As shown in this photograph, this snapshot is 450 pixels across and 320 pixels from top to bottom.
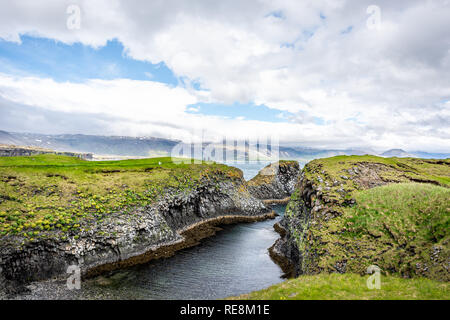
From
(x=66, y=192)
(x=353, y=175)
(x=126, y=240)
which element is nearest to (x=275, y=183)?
(x=353, y=175)

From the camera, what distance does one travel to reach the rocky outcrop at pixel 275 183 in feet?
343

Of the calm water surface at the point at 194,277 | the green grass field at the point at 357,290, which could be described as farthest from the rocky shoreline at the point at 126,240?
the green grass field at the point at 357,290

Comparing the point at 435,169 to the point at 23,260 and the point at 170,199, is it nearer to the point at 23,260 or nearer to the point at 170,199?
the point at 170,199

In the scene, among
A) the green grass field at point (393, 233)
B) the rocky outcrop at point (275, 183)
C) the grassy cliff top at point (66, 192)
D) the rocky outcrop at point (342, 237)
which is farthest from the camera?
the rocky outcrop at point (275, 183)

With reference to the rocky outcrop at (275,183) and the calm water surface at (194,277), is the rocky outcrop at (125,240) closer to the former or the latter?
the calm water surface at (194,277)

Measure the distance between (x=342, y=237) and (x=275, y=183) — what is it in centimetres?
8238

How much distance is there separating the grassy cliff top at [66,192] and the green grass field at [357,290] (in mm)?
31109

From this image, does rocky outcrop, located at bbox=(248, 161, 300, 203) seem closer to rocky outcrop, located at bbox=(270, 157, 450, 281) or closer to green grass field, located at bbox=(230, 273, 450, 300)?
rocky outcrop, located at bbox=(270, 157, 450, 281)

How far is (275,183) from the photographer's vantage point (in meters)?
110

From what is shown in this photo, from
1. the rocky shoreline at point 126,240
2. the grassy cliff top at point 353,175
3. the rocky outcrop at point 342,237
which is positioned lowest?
the rocky shoreline at point 126,240

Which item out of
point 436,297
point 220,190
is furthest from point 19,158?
point 436,297

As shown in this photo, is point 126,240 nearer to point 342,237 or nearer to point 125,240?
point 125,240

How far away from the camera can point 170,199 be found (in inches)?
2048

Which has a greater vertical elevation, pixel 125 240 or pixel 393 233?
pixel 393 233
